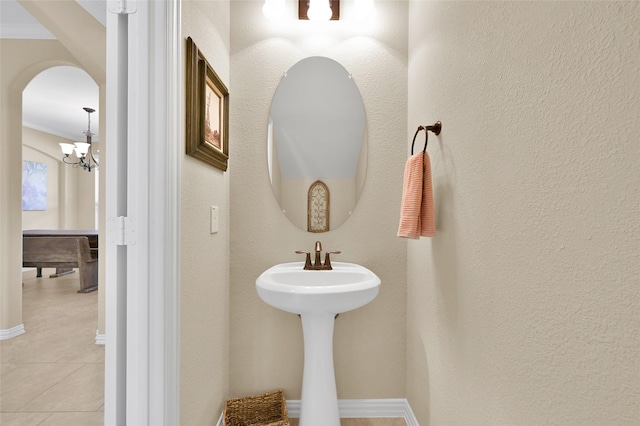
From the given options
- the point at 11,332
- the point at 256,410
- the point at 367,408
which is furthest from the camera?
the point at 11,332

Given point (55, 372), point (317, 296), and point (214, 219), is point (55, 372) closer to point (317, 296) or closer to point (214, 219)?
point (214, 219)

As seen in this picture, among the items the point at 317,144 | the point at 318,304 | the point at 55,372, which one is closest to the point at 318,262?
the point at 318,304

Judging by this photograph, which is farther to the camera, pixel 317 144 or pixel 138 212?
pixel 317 144

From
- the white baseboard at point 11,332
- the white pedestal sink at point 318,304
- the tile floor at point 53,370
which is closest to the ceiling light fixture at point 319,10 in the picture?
the white pedestal sink at point 318,304

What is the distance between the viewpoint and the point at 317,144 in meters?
1.82

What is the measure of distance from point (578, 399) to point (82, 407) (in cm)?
227

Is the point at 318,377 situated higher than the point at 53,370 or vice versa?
the point at 318,377

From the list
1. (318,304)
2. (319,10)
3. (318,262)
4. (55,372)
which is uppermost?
(319,10)

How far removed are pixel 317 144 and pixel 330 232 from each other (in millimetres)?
494

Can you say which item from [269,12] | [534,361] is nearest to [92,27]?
[269,12]

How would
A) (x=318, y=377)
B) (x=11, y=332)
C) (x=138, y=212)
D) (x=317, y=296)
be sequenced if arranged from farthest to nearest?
(x=11, y=332)
(x=318, y=377)
(x=317, y=296)
(x=138, y=212)

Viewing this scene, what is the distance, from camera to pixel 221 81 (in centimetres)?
157

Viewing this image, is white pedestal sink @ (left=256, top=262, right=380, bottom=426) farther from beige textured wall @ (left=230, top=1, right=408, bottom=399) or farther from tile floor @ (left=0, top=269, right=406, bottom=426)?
tile floor @ (left=0, top=269, right=406, bottom=426)

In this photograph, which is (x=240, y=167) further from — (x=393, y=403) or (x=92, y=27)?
(x=92, y=27)
